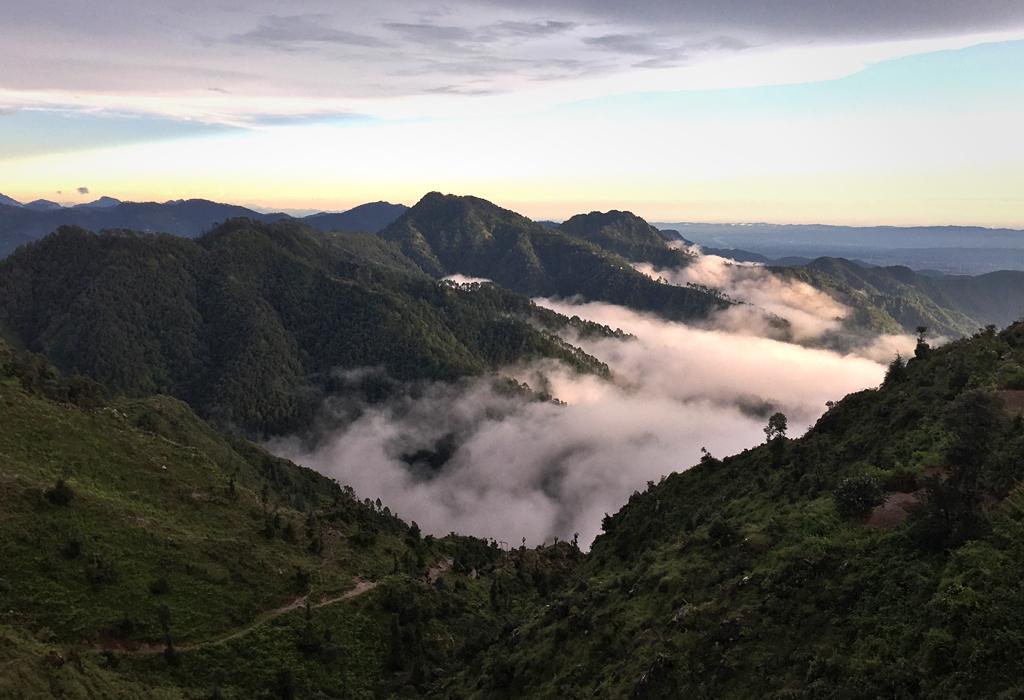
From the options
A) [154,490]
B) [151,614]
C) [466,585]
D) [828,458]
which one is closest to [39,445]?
[154,490]

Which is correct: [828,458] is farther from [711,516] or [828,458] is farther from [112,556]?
[112,556]

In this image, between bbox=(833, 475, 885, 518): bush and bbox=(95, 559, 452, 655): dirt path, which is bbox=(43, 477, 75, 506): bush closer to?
bbox=(95, 559, 452, 655): dirt path

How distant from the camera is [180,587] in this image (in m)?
99.1

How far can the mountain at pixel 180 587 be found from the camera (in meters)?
83.1

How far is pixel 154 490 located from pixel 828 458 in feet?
396

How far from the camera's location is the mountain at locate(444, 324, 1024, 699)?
37.0 meters

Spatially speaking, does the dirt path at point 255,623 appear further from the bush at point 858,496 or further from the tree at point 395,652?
the bush at point 858,496

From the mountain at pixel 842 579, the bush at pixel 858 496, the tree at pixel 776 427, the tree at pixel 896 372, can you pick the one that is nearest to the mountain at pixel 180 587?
the mountain at pixel 842 579

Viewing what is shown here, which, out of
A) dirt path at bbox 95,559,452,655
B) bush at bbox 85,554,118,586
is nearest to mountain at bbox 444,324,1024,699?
dirt path at bbox 95,559,452,655

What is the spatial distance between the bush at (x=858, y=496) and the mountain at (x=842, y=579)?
14 centimetres

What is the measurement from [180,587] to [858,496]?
97802mm

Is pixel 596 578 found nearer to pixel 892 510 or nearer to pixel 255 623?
pixel 892 510

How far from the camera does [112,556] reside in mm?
97062

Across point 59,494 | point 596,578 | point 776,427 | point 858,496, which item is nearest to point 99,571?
point 59,494
